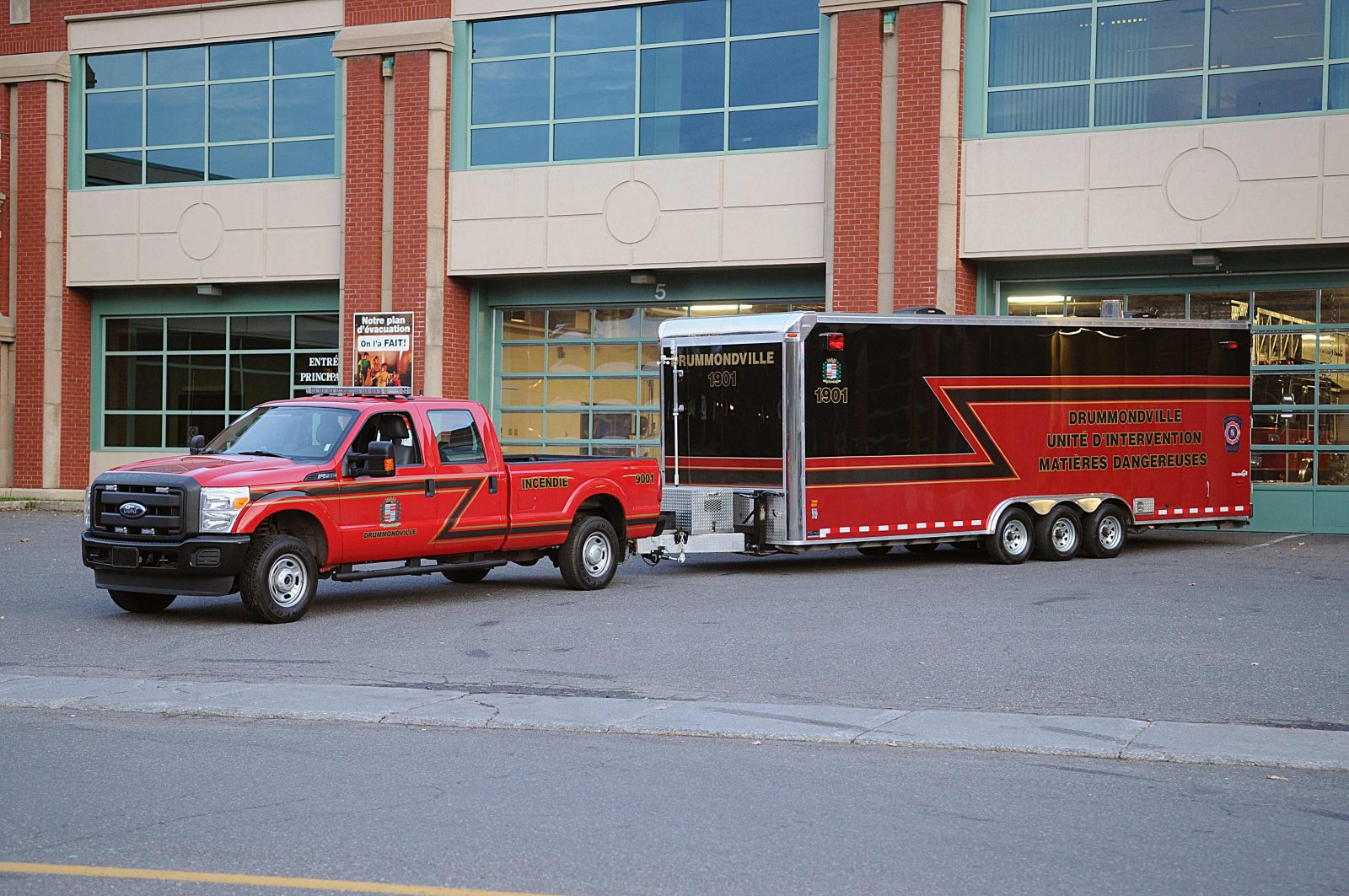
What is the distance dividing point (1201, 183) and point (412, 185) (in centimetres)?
1325

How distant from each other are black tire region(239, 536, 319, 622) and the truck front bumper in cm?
14

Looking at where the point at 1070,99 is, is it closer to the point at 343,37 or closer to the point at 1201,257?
the point at 1201,257

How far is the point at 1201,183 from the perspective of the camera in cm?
2261

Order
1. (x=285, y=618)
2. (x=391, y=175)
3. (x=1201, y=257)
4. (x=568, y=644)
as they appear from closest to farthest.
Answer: (x=568, y=644) → (x=285, y=618) → (x=1201, y=257) → (x=391, y=175)

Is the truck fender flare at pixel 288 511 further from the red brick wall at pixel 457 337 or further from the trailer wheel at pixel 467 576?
the red brick wall at pixel 457 337

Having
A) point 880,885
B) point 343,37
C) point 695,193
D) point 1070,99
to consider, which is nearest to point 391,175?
point 343,37

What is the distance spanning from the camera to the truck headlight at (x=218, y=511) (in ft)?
42.7

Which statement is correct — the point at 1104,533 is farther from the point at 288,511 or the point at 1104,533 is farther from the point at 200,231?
the point at 200,231

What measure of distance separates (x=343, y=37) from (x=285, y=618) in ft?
55.6

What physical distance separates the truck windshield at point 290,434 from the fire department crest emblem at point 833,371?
19.1 feet

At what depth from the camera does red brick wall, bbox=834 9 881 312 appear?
79.0 ft

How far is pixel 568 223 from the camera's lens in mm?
26469

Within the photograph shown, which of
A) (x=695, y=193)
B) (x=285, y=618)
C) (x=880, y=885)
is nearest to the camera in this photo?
(x=880, y=885)

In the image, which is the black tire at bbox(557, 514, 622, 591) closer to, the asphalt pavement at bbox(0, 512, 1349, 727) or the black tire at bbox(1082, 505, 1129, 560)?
the asphalt pavement at bbox(0, 512, 1349, 727)
